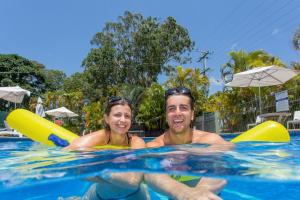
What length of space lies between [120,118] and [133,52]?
22.9 m

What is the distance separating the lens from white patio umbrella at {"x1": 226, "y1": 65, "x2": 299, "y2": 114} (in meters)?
12.1

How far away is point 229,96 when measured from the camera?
16344 millimetres

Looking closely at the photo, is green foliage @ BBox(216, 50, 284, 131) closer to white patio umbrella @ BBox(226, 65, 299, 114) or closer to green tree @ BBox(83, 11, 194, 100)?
white patio umbrella @ BBox(226, 65, 299, 114)

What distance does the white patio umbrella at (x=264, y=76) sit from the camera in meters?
12.1

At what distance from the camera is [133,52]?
86.8 feet

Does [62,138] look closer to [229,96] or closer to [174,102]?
[174,102]

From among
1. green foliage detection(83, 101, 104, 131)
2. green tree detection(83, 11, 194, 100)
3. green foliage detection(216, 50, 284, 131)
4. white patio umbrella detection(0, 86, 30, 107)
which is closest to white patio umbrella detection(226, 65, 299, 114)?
green foliage detection(216, 50, 284, 131)

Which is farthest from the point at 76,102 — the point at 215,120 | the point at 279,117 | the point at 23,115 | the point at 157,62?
the point at 23,115

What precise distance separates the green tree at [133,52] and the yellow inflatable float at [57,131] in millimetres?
20015

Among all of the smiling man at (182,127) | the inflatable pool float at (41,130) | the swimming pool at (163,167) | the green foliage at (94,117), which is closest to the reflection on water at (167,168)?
the swimming pool at (163,167)

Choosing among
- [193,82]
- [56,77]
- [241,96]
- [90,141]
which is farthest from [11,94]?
[56,77]

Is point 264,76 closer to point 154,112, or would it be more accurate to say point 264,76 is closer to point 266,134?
point 154,112

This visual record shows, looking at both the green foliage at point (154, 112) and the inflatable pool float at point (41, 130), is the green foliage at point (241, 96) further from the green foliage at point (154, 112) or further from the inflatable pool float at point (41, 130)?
the inflatable pool float at point (41, 130)

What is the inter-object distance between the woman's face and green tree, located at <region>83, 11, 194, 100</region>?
22.0 metres
